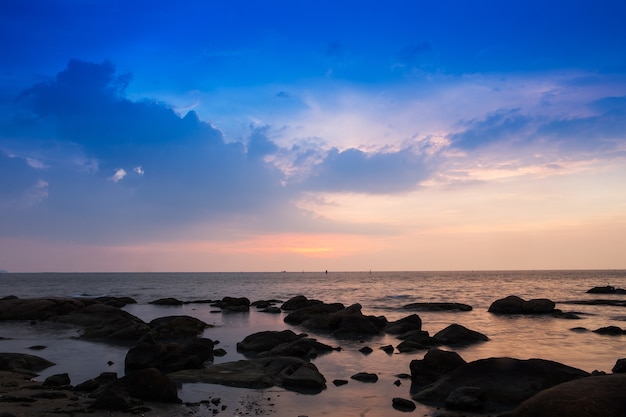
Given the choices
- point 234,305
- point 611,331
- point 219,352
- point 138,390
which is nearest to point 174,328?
point 219,352

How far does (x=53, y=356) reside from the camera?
71.2 ft

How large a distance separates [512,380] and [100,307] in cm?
3319

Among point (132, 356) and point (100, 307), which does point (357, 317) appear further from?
point (100, 307)

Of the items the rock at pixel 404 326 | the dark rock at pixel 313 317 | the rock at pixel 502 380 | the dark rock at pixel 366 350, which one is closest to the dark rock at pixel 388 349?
the dark rock at pixel 366 350

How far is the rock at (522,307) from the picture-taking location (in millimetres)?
46281

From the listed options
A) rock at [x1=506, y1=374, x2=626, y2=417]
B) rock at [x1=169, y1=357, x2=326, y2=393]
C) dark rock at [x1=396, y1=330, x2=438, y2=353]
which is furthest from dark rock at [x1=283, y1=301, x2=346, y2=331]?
rock at [x1=506, y1=374, x2=626, y2=417]

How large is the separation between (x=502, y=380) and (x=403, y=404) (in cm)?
345

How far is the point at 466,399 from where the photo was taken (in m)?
13.4

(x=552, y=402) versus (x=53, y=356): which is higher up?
(x=552, y=402)

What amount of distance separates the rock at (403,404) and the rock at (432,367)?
9.27 feet

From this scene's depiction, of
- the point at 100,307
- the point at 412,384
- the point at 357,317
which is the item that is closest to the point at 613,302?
the point at 357,317

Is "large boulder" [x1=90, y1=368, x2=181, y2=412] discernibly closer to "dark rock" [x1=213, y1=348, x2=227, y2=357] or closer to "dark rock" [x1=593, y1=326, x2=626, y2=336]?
"dark rock" [x1=213, y1=348, x2=227, y2=357]

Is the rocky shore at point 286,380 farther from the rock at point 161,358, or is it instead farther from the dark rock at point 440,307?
the dark rock at point 440,307

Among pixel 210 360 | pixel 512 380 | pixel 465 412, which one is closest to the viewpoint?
pixel 465 412
